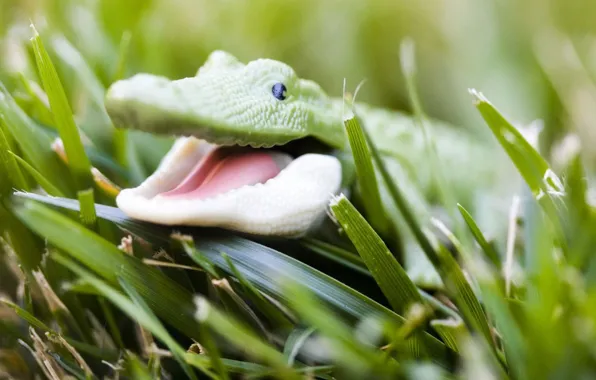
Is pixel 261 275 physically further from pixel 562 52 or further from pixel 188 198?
pixel 562 52

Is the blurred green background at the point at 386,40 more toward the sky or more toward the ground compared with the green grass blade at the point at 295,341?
more toward the sky

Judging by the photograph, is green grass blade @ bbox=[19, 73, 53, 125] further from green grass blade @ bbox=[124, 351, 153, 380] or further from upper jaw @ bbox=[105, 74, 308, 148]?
green grass blade @ bbox=[124, 351, 153, 380]

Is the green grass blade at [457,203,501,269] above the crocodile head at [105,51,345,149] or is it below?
below

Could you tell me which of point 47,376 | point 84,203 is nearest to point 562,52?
point 84,203

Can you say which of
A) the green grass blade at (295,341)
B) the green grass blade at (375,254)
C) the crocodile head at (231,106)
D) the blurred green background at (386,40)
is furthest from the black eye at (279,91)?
the blurred green background at (386,40)

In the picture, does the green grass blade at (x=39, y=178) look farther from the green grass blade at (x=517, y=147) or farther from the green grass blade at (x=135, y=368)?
the green grass blade at (x=517, y=147)

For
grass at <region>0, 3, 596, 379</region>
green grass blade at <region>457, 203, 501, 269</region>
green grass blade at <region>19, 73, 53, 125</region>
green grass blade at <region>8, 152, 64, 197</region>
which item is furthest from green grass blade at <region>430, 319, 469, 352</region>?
green grass blade at <region>19, 73, 53, 125</region>
